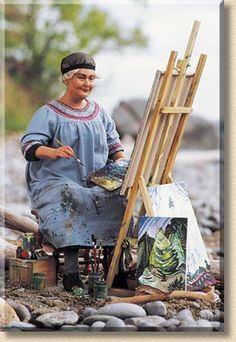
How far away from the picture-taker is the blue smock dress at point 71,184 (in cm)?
452

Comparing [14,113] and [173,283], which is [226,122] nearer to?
[173,283]

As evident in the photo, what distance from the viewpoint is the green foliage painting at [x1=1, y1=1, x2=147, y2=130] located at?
8.58 m

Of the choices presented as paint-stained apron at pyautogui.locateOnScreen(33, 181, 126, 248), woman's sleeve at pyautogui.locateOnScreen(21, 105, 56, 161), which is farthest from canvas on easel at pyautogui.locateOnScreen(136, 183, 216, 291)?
woman's sleeve at pyautogui.locateOnScreen(21, 105, 56, 161)

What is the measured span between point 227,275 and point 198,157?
6597mm

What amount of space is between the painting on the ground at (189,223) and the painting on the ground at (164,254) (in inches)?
3.2

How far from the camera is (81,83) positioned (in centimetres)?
461

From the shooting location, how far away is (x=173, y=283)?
4352mm

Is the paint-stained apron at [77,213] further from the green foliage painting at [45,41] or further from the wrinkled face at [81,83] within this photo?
the green foliage painting at [45,41]

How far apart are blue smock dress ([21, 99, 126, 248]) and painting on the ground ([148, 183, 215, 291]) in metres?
0.23

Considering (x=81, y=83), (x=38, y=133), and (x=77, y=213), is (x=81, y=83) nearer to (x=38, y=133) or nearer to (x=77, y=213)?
(x=38, y=133)

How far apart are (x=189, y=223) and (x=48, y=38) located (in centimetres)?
440

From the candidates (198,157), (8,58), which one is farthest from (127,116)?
(8,58)

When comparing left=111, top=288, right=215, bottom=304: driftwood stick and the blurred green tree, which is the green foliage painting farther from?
left=111, top=288, right=215, bottom=304: driftwood stick

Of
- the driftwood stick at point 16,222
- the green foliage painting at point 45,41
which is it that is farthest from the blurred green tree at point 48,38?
the driftwood stick at point 16,222
